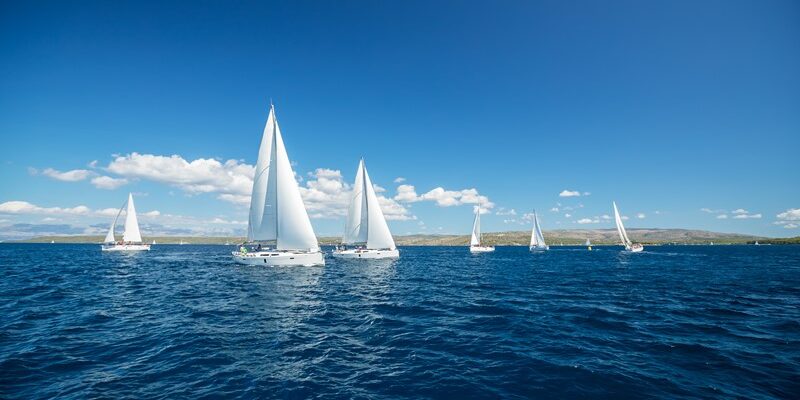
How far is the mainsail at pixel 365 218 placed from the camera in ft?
228

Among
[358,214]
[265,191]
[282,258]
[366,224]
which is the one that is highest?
[265,191]

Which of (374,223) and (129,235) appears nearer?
(374,223)

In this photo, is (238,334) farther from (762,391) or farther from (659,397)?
(762,391)

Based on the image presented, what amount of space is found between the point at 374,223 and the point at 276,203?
79.4ft

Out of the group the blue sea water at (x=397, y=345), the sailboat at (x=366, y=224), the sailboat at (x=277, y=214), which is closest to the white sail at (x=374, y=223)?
the sailboat at (x=366, y=224)

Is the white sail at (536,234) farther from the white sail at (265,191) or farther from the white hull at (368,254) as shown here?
the white sail at (265,191)

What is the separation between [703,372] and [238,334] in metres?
19.7

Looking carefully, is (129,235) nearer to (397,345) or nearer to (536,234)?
(397,345)

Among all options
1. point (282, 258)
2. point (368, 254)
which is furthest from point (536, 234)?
point (282, 258)

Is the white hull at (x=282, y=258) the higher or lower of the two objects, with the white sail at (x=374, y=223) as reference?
lower

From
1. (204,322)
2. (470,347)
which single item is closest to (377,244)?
(204,322)

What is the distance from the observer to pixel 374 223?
229ft

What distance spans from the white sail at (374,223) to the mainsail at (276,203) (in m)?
19.7

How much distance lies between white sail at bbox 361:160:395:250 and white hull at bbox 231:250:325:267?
20126 mm
